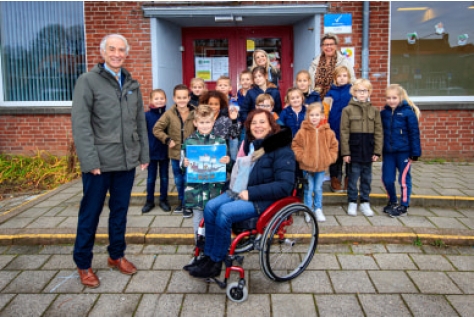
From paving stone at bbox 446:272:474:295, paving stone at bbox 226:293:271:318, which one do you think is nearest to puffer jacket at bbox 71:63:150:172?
paving stone at bbox 226:293:271:318

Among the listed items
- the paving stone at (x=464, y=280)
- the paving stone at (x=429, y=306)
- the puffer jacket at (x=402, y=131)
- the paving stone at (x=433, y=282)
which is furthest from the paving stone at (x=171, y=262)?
the puffer jacket at (x=402, y=131)

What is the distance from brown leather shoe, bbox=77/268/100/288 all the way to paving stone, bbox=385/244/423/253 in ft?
8.99

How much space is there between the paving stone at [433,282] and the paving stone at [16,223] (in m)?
4.10

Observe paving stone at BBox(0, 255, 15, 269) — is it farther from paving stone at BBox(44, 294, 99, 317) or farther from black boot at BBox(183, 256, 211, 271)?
black boot at BBox(183, 256, 211, 271)

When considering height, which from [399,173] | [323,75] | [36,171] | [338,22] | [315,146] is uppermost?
[338,22]

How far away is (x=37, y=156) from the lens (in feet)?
24.4

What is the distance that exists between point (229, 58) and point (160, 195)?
412cm

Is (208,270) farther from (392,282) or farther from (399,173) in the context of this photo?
(399,173)

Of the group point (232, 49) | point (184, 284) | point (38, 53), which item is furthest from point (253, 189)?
point (38, 53)

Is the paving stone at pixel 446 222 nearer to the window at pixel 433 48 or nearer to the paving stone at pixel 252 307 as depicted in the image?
the paving stone at pixel 252 307

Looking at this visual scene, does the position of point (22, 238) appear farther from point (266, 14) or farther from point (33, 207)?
point (266, 14)

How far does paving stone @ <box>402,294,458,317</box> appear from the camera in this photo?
282 centimetres

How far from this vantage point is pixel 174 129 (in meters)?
4.68

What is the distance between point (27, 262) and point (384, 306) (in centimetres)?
319
